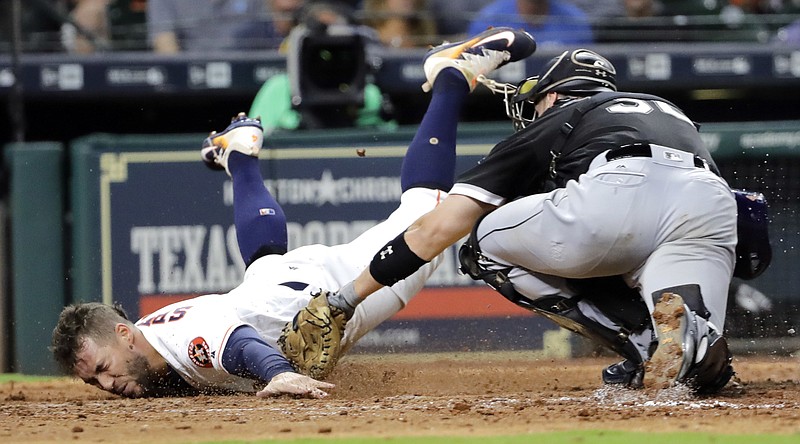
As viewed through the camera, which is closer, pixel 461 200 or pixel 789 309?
pixel 461 200

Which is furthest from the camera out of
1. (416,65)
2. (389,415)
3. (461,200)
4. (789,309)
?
(416,65)

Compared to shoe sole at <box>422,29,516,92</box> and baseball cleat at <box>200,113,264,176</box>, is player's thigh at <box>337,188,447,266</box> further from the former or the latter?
baseball cleat at <box>200,113,264,176</box>

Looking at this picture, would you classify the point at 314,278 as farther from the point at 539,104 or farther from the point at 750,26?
the point at 750,26

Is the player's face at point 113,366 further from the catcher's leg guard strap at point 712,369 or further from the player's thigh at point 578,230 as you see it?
the catcher's leg guard strap at point 712,369

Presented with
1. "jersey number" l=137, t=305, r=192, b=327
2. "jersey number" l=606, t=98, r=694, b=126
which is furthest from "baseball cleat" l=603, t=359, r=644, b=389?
"jersey number" l=137, t=305, r=192, b=327

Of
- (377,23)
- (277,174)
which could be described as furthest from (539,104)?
(377,23)

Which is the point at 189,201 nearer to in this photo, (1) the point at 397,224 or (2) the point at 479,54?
(1) the point at 397,224

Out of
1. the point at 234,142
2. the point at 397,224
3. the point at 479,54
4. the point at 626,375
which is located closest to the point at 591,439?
the point at 626,375
